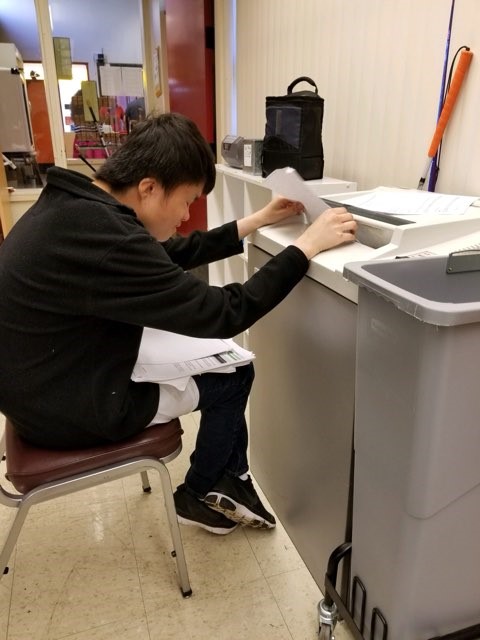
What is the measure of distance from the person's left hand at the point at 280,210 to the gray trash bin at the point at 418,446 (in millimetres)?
519

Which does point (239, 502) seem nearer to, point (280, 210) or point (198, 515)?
point (198, 515)

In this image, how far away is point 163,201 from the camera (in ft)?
3.50

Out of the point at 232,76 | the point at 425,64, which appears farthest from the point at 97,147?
the point at 425,64

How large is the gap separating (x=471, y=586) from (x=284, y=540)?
619mm

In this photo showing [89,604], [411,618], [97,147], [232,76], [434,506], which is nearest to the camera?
[434,506]

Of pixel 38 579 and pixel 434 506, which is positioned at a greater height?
pixel 434 506

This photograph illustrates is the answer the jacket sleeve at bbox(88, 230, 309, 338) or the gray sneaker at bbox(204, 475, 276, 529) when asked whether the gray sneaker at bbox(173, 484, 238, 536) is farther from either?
the jacket sleeve at bbox(88, 230, 309, 338)

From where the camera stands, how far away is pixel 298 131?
1.56 m

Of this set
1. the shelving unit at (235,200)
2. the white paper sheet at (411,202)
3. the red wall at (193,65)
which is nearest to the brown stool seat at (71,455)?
the white paper sheet at (411,202)

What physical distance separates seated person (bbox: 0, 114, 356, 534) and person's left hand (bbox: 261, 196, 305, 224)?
0.74ft

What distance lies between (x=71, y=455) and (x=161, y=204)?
568 millimetres

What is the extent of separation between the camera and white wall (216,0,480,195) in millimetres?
1228

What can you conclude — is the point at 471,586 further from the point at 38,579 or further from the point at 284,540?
the point at 38,579

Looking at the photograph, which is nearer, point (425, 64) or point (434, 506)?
point (434, 506)
